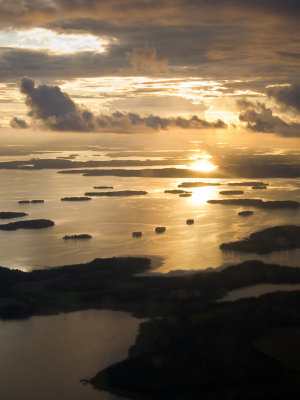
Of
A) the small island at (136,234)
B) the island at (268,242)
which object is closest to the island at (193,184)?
the small island at (136,234)

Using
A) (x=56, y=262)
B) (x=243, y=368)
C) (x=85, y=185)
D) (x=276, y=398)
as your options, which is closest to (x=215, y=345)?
(x=243, y=368)

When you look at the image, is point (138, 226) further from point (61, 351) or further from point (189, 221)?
point (61, 351)

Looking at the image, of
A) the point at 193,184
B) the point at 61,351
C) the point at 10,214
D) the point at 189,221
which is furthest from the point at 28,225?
the point at 193,184

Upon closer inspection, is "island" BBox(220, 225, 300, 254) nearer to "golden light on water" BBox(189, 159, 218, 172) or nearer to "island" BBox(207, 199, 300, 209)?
"island" BBox(207, 199, 300, 209)

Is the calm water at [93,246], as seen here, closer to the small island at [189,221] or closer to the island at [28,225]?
the small island at [189,221]

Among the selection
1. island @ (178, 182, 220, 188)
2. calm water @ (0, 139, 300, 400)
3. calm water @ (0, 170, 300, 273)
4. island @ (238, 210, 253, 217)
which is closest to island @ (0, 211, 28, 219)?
calm water @ (0, 170, 300, 273)

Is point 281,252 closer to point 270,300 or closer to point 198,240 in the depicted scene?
point 198,240
